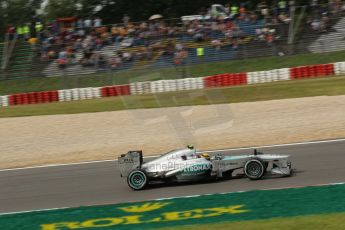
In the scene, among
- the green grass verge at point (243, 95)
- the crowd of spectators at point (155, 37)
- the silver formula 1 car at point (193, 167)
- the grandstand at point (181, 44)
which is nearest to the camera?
the silver formula 1 car at point (193, 167)

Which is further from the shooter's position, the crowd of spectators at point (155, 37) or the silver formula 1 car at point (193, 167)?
the crowd of spectators at point (155, 37)

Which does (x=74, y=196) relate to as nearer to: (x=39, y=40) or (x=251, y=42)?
(x=251, y=42)

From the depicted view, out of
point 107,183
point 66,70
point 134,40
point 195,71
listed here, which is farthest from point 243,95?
point 107,183

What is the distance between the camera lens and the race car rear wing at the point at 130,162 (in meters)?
10.2

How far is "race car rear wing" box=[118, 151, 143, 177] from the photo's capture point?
10.2m

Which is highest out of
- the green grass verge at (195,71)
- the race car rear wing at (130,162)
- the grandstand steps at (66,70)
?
the grandstand steps at (66,70)

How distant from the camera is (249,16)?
28.2m

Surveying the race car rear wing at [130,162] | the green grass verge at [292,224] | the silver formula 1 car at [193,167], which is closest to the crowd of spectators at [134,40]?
the race car rear wing at [130,162]

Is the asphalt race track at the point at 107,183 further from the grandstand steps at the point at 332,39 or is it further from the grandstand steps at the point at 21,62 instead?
the grandstand steps at the point at 21,62

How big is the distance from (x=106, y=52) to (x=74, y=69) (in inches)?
68.0

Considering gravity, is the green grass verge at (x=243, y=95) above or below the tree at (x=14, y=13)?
below

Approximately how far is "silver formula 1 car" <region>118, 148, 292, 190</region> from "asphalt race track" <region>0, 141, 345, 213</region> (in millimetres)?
145

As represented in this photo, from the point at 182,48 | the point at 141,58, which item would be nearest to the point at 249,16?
the point at 182,48

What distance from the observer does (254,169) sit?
9.74 meters
